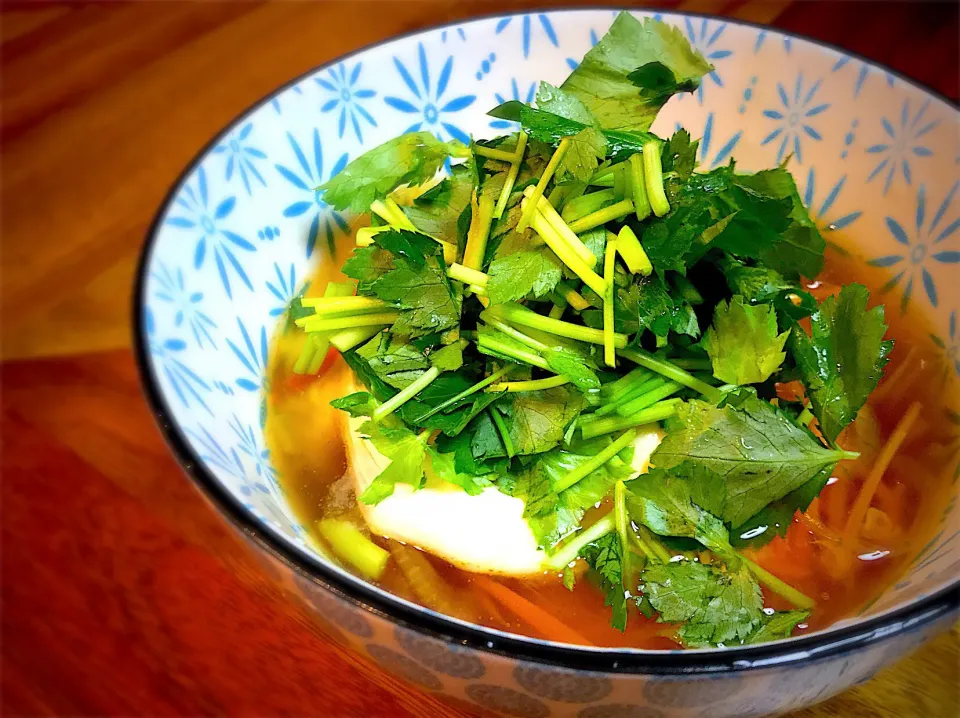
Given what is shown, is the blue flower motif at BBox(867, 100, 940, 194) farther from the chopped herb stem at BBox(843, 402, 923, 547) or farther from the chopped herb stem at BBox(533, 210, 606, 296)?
the chopped herb stem at BBox(533, 210, 606, 296)

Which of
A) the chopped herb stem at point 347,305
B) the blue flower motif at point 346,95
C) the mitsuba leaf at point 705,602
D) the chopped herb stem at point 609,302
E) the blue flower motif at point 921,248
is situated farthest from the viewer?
the blue flower motif at point 346,95

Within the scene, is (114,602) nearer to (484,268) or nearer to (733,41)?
(484,268)

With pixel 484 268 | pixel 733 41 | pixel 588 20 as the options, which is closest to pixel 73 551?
pixel 484 268

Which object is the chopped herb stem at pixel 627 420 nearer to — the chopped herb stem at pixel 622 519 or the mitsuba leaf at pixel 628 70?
the chopped herb stem at pixel 622 519

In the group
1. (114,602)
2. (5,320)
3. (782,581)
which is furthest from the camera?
(5,320)

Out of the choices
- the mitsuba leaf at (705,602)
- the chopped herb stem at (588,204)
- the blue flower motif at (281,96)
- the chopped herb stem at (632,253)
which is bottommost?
the mitsuba leaf at (705,602)

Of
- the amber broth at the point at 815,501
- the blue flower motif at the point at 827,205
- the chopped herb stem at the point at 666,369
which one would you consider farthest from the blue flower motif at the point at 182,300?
the blue flower motif at the point at 827,205

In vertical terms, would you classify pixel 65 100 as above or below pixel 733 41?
above
